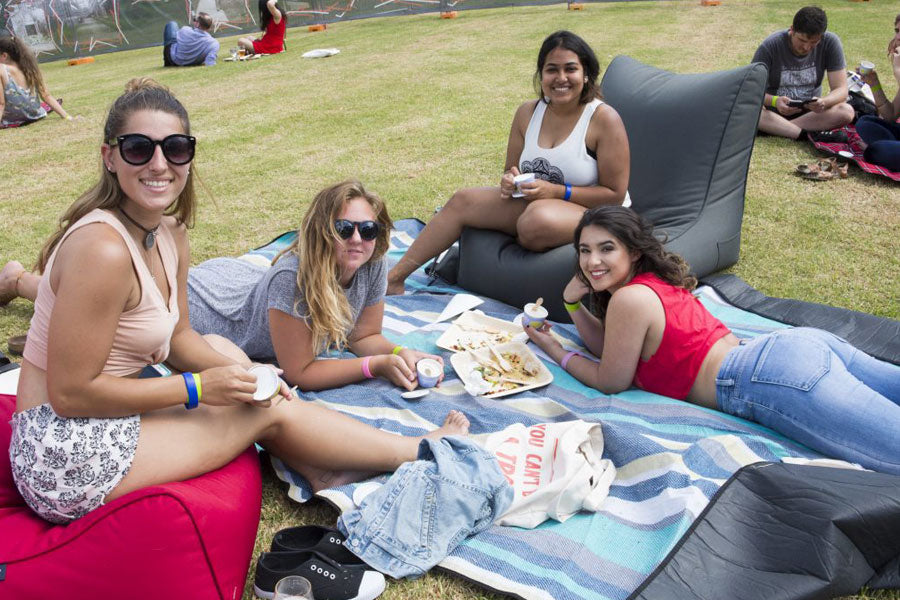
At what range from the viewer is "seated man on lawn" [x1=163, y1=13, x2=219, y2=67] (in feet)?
49.7

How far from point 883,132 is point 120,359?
658cm

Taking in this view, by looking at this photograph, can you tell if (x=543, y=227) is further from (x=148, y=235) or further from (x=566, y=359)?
(x=148, y=235)

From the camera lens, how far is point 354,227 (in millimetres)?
3172

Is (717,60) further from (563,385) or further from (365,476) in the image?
(365,476)

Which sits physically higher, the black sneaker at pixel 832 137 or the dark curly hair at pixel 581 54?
the dark curly hair at pixel 581 54

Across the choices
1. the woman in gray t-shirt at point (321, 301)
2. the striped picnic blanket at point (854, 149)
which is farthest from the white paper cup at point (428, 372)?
the striped picnic blanket at point (854, 149)

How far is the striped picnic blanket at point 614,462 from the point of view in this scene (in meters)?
2.42

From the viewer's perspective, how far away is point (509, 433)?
301cm

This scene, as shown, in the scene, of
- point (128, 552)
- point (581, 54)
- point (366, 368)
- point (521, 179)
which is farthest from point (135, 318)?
point (581, 54)

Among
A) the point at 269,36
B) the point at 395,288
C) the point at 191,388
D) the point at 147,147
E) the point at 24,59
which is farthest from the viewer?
the point at 269,36

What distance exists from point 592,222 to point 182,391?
1.87 meters

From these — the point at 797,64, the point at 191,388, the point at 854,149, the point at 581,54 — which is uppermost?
the point at 581,54

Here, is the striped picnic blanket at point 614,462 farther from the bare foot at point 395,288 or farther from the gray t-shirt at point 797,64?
the gray t-shirt at point 797,64

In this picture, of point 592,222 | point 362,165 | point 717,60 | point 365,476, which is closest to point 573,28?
point 717,60
